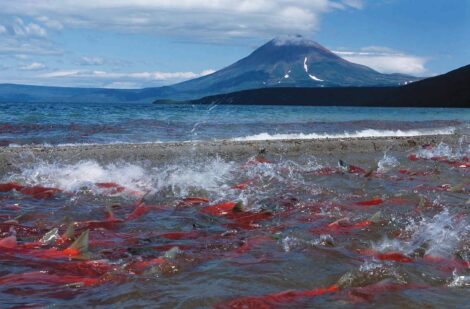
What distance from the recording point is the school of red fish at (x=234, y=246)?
4.04 m

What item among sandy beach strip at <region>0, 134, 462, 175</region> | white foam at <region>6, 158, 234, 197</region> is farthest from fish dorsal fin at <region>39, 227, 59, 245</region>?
sandy beach strip at <region>0, 134, 462, 175</region>

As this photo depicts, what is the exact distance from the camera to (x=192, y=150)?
47.5 ft

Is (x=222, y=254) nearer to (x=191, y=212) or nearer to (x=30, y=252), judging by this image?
(x=30, y=252)

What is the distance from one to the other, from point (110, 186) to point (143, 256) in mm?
4587

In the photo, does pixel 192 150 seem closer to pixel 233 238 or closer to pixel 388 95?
pixel 233 238

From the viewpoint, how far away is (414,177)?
444 inches

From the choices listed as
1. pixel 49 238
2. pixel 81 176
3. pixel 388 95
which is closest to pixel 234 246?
pixel 49 238

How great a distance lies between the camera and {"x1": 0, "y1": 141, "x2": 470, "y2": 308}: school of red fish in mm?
4043

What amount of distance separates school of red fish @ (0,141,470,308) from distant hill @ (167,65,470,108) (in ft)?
307

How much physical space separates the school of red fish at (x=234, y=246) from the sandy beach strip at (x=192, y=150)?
309 centimetres

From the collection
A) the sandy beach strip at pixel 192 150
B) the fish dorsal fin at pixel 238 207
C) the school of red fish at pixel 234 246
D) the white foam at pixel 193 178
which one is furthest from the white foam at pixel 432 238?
the sandy beach strip at pixel 192 150

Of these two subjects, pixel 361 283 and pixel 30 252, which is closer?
pixel 361 283

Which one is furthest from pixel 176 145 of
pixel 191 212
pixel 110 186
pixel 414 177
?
pixel 191 212

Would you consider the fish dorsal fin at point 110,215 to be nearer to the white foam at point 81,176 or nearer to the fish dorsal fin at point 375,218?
the white foam at point 81,176
